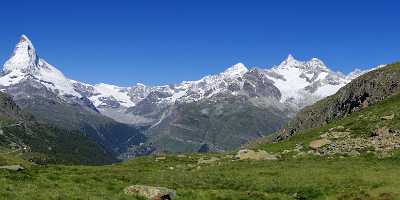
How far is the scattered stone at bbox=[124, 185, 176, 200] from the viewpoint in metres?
40.8

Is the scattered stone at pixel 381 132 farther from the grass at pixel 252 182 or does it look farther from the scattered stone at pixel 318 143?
the grass at pixel 252 182

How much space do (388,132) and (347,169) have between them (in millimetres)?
28897

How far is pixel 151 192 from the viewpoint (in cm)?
4125

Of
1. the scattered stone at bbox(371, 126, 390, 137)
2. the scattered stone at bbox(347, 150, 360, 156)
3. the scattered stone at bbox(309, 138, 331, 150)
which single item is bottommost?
the scattered stone at bbox(347, 150, 360, 156)

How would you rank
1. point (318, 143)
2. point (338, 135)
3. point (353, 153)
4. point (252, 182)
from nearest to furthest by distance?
point (252, 182) < point (353, 153) < point (318, 143) < point (338, 135)

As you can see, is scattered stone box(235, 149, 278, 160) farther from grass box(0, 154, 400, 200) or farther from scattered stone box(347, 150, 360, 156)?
scattered stone box(347, 150, 360, 156)

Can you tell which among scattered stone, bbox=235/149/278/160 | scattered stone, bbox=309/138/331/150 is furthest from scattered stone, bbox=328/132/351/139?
scattered stone, bbox=235/149/278/160

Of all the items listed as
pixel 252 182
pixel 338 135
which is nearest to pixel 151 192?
pixel 252 182

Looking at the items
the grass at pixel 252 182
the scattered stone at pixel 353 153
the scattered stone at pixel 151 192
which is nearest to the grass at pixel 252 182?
the grass at pixel 252 182

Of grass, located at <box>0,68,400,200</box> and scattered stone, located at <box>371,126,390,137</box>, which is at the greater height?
scattered stone, located at <box>371,126,390,137</box>

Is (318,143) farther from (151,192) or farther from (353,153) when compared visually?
(151,192)

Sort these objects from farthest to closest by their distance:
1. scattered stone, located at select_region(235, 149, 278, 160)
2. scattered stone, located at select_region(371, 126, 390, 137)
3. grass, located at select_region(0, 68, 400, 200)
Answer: scattered stone, located at select_region(371, 126, 390, 137) → scattered stone, located at select_region(235, 149, 278, 160) → grass, located at select_region(0, 68, 400, 200)

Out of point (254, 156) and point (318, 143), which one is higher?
point (318, 143)

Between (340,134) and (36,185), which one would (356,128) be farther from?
(36,185)
